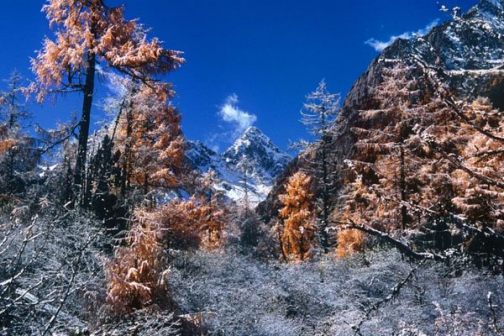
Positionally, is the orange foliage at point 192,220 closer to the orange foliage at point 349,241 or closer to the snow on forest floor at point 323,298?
the snow on forest floor at point 323,298

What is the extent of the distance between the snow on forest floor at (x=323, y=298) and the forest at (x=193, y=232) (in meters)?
0.05

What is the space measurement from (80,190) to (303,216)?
17354mm

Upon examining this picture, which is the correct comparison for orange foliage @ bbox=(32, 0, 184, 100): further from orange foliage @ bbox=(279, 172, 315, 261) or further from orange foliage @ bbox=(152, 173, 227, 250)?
orange foliage @ bbox=(279, 172, 315, 261)

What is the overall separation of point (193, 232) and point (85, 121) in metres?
6.97

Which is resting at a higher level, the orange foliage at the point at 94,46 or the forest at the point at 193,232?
the orange foliage at the point at 94,46

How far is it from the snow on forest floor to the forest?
47 millimetres

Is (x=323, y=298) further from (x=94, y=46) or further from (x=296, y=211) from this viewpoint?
(x=296, y=211)

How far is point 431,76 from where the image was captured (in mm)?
1772

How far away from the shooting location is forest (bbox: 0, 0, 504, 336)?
6.96ft

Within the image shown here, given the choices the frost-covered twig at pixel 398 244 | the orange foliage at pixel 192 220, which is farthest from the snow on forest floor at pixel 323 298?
the frost-covered twig at pixel 398 244

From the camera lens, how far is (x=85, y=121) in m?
11.5

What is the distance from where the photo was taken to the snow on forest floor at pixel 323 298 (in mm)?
7922

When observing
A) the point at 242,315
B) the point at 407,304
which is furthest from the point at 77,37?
the point at 407,304

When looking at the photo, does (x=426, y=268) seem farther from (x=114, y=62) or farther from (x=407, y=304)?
(x=114, y=62)
